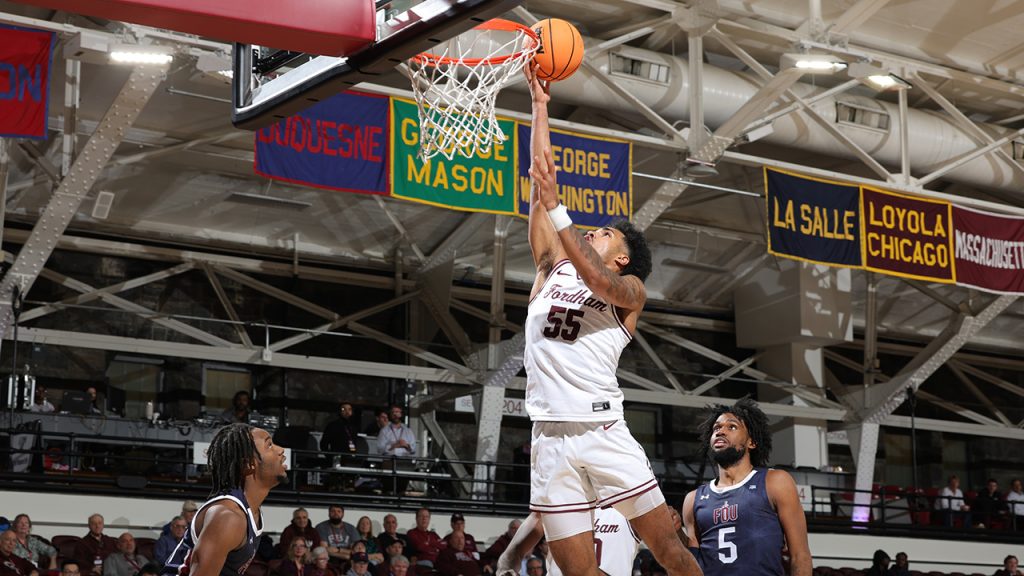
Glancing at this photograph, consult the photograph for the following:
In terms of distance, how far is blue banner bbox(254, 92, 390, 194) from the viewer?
13.6m

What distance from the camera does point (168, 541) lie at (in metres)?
12.7

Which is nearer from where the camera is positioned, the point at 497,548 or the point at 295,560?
the point at 295,560

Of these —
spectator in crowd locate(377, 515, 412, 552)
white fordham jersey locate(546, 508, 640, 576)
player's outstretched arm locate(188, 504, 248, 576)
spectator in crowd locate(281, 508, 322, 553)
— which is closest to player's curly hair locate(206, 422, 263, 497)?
player's outstretched arm locate(188, 504, 248, 576)

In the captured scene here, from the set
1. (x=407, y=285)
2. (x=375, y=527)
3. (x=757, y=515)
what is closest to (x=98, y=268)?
(x=407, y=285)

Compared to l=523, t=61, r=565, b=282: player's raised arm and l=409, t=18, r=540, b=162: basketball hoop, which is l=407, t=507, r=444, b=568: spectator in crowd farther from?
l=523, t=61, r=565, b=282: player's raised arm

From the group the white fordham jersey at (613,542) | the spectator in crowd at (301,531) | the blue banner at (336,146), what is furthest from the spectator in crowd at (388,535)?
the white fordham jersey at (613,542)

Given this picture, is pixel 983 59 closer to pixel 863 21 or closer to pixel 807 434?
pixel 863 21

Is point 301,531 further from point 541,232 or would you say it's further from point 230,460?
point 541,232

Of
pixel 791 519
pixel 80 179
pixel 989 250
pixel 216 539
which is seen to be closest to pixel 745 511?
pixel 791 519

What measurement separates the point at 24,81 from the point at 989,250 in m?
12.7

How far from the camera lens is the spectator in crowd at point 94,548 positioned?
12.9 m

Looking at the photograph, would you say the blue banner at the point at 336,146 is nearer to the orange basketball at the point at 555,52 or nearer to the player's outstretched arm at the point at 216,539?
the orange basketball at the point at 555,52

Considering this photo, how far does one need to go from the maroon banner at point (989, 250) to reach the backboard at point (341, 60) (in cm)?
1345

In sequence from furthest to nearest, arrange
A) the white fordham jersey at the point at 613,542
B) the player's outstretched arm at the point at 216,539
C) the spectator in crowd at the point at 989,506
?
the spectator in crowd at the point at 989,506 < the white fordham jersey at the point at 613,542 < the player's outstretched arm at the point at 216,539
